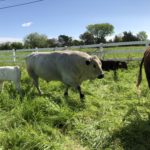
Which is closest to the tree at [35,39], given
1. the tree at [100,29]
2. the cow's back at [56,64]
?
the tree at [100,29]

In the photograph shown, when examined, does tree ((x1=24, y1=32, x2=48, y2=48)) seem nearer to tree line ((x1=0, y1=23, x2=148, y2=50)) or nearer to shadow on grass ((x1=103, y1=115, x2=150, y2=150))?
tree line ((x1=0, y1=23, x2=148, y2=50))

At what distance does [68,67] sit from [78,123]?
2.09 metres

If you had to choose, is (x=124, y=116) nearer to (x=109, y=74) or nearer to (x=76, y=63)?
(x=76, y=63)

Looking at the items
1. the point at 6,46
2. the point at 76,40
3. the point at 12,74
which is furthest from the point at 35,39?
the point at 12,74

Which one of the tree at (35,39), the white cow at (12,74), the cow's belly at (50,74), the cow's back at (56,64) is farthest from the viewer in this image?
the tree at (35,39)

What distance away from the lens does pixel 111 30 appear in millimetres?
123938

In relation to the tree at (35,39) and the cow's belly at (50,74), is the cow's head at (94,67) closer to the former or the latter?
the cow's belly at (50,74)

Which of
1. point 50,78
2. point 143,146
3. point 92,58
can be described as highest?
point 92,58

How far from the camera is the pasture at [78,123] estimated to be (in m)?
4.42

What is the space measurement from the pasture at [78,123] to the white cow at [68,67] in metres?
0.51

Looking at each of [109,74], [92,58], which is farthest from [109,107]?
[109,74]

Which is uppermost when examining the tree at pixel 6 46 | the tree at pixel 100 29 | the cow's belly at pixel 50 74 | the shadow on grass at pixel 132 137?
the tree at pixel 100 29

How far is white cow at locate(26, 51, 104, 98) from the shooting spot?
6.67 metres

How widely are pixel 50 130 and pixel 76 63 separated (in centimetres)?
237
